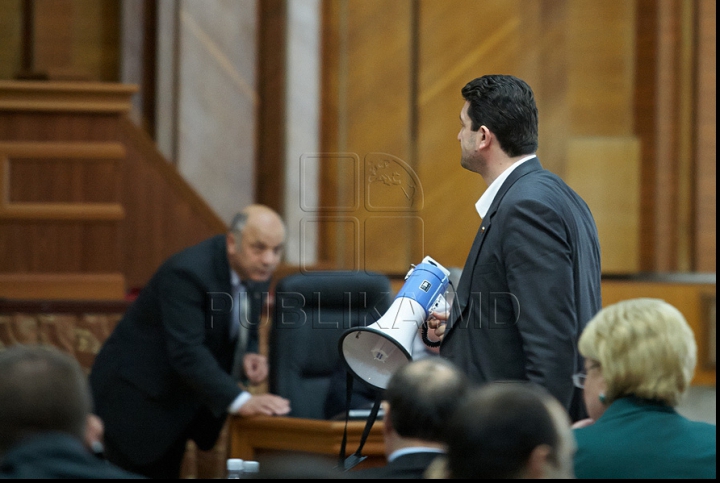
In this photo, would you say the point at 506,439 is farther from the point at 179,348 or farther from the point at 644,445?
the point at 179,348

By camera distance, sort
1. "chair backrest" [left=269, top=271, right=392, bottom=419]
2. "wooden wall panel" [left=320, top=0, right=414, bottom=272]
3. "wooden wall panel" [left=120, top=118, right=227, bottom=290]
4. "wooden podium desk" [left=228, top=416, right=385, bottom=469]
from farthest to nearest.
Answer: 1. "wooden wall panel" [left=320, top=0, right=414, bottom=272]
2. "wooden wall panel" [left=120, top=118, right=227, bottom=290]
3. "chair backrest" [left=269, top=271, right=392, bottom=419]
4. "wooden podium desk" [left=228, top=416, right=385, bottom=469]

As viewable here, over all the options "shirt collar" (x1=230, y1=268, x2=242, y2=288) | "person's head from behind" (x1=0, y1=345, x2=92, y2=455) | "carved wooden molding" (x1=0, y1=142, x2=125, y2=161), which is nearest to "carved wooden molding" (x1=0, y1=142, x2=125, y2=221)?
"carved wooden molding" (x1=0, y1=142, x2=125, y2=161)

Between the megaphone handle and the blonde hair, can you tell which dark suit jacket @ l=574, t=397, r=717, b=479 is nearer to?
the blonde hair

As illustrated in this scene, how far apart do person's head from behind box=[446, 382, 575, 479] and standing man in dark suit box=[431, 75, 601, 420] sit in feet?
2.54

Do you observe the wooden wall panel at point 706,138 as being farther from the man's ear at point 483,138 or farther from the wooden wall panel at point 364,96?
the man's ear at point 483,138

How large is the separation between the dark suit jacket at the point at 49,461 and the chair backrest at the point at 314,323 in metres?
2.49

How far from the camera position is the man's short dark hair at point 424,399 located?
1.59m

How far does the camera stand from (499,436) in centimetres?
131

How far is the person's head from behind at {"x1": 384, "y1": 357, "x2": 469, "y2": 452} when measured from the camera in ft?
5.21

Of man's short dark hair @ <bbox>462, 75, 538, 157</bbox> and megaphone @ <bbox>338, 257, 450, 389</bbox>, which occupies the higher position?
man's short dark hair @ <bbox>462, 75, 538, 157</bbox>

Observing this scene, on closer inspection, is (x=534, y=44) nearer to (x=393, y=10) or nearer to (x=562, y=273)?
(x=393, y=10)

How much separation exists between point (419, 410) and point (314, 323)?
2459 millimetres

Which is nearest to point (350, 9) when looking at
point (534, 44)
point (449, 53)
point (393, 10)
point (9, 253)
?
point (393, 10)

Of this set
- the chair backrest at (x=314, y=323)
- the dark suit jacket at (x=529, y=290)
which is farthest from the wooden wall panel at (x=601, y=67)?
the dark suit jacket at (x=529, y=290)
